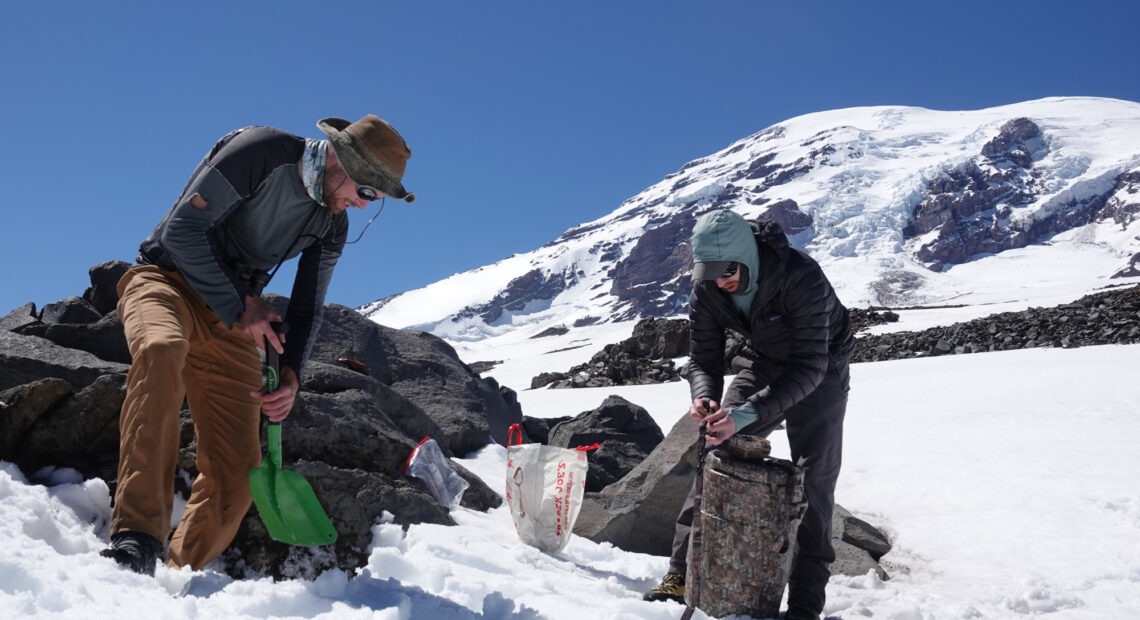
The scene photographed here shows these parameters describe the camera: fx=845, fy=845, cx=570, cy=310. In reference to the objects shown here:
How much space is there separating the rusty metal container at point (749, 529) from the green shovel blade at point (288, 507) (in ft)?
5.36

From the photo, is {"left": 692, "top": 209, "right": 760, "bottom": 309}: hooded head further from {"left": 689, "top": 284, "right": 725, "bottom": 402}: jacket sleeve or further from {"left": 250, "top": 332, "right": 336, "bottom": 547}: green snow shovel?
{"left": 250, "top": 332, "right": 336, "bottom": 547}: green snow shovel

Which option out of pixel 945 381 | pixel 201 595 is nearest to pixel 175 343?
pixel 201 595

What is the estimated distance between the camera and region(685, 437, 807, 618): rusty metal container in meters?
3.61

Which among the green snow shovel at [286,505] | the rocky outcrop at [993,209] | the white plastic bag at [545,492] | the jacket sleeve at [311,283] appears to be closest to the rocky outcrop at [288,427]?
the green snow shovel at [286,505]

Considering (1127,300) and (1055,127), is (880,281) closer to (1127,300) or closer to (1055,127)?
(1055,127)

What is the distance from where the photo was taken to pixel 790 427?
4.19 meters

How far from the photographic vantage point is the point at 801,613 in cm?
377

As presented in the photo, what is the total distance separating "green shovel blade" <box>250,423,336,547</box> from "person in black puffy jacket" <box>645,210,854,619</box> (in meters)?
1.73

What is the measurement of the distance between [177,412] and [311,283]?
2.96ft

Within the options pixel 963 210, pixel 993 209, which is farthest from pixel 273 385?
pixel 993 209

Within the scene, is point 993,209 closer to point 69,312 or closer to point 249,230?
point 69,312

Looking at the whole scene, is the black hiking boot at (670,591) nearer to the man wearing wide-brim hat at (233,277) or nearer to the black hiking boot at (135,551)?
the man wearing wide-brim hat at (233,277)

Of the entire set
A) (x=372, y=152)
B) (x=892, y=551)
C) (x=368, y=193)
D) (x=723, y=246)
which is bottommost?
(x=892, y=551)

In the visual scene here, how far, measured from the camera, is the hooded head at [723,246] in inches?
151
